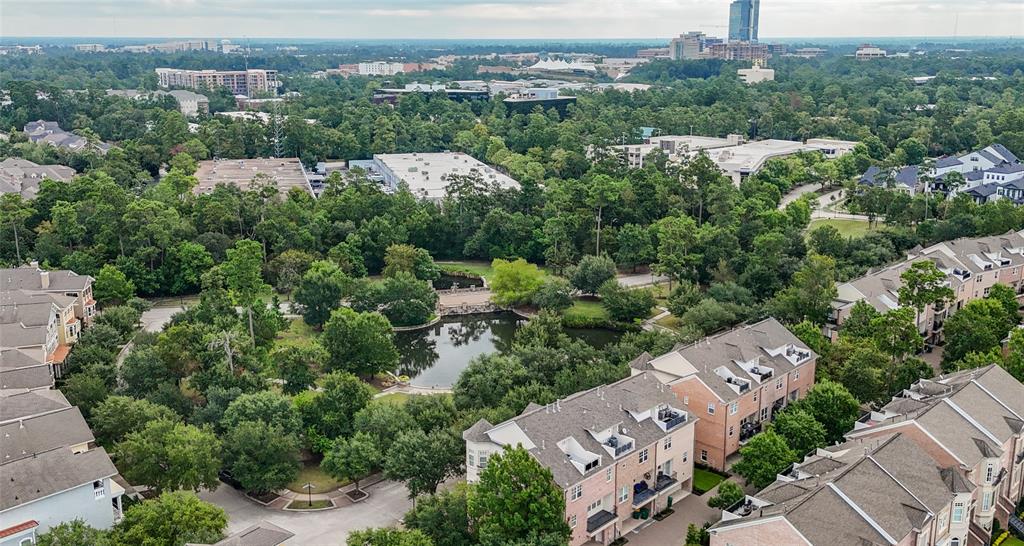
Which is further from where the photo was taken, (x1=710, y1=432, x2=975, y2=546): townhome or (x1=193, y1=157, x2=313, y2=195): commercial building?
(x1=193, y1=157, x2=313, y2=195): commercial building

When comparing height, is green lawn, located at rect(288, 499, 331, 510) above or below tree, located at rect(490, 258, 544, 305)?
below

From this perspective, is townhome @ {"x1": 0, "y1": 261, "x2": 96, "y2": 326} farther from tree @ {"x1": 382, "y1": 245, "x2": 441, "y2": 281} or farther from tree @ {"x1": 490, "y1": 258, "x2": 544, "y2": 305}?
tree @ {"x1": 490, "y1": 258, "x2": 544, "y2": 305}

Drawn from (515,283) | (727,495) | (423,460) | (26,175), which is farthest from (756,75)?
(423,460)

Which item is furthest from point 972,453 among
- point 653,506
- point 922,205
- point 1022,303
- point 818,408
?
point 922,205

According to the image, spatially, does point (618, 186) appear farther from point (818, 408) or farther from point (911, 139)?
point (911, 139)

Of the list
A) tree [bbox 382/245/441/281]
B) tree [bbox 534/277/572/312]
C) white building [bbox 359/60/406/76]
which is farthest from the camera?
white building [bbox 359/60/406/76]

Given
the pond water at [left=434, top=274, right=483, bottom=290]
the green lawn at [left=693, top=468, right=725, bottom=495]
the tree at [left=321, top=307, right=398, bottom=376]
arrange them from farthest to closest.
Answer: the pond water at [left=434, top=274, right=483, bottom=290]
the tree at [left=321, top=307, right=398, bottom=376]
the green lawn at [left=693, top=468, right=725, bottom=495]

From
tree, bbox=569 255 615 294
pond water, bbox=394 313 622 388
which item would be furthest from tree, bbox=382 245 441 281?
tree, bbox=569 255 615 294

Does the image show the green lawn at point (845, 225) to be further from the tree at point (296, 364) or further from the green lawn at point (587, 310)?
the tree at point (296, 364)
